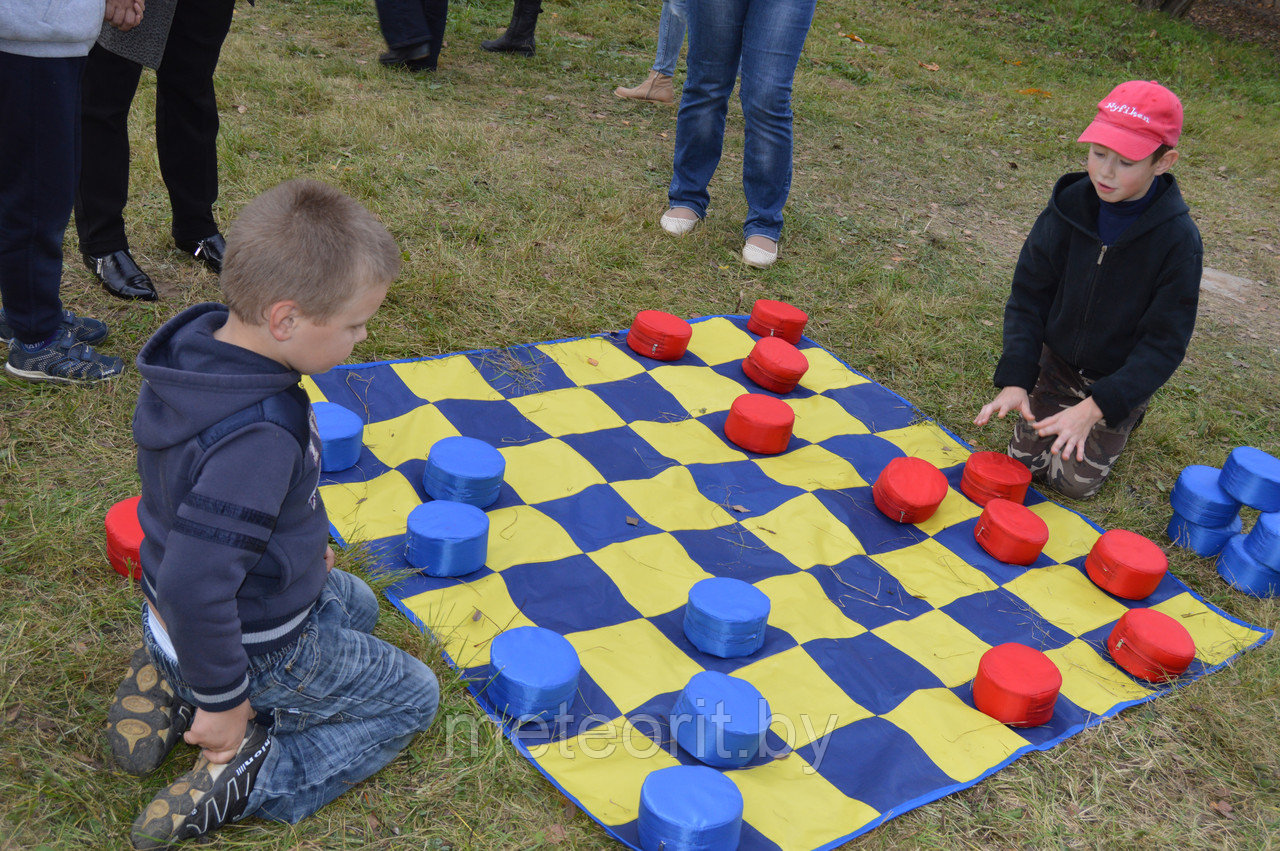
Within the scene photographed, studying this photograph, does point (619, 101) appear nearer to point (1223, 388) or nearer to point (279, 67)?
point (279, 67)

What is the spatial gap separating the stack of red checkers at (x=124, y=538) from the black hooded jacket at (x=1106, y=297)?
2.29m

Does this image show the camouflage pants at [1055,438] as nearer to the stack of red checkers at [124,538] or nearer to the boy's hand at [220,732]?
the boy's hand at [220,732]

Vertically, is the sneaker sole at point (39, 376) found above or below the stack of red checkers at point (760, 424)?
below

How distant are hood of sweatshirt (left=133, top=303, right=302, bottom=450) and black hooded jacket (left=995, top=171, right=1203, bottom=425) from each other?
218 cm

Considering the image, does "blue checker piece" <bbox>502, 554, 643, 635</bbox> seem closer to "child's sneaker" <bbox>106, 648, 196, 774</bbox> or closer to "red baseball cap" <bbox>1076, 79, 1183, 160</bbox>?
"child's sneaker" <bbox>106, 648, 196, 774</bbox>

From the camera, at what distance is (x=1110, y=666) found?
2.22 meters

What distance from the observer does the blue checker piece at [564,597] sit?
2088 millimetres

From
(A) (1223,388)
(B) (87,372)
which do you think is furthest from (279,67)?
(A) (1223,388)

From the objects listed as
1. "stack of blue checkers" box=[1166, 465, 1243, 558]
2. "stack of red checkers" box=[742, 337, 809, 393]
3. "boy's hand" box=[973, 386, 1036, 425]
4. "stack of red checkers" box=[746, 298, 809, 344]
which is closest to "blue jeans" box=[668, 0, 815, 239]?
"stack of red checkers" box=[746, 298, 809, 344]

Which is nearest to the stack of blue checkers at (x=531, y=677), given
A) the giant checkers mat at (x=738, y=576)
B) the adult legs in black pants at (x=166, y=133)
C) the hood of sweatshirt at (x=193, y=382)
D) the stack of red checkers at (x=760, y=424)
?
the giant checkers mat at (x=738, y=576)

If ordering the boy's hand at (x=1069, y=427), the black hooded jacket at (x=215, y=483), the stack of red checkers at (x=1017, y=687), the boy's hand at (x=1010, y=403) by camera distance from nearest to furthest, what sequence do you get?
the black hooded jacket at (x=215, y=483) → the stack of red checkers at (x=1017, y=687) → the boy's hand at (x=1069, y=427) → the boy's hand at (x=1010, y=403)

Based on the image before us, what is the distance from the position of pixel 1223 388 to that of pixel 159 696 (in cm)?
364

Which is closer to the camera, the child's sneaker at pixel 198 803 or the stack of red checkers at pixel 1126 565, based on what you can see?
the child's sneaker at pixel 198 803

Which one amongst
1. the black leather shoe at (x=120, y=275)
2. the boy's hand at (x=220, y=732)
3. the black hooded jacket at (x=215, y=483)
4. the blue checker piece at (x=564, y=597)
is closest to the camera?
the black hooded jacket at (x=215, y=483)
